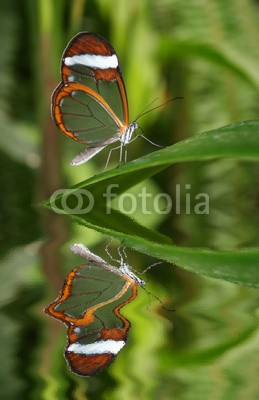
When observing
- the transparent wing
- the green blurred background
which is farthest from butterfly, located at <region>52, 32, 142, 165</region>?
the green blurred background

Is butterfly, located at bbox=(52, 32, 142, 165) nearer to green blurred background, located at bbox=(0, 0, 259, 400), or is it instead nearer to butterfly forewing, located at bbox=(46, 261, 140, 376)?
green blurred background, located at bbox=(0, 0, 259, 400)

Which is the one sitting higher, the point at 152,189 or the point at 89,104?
the point at 89,104

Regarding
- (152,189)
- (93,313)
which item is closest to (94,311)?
(93,313)

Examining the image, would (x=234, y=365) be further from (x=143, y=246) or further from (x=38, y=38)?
(x=38, y=38)

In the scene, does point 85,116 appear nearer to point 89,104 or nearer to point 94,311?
point 89,104

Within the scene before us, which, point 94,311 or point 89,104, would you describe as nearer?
point 94,311

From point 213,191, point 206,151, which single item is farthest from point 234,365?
point 213,191

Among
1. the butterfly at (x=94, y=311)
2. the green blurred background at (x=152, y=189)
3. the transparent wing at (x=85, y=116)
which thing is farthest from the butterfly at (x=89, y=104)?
the butterfly at (x=94, y=311)
